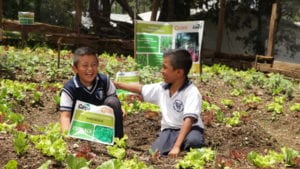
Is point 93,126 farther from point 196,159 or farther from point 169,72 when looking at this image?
point 169,72

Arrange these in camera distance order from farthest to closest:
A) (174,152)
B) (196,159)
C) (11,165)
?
1. (174,152)
2. (196,159)
3. (11,165)

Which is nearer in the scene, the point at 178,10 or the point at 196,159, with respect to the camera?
the point at 196,159

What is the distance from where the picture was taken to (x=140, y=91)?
5430 millimetres

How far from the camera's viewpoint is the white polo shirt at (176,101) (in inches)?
199

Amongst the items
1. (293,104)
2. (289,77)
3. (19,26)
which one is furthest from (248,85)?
(19,26)

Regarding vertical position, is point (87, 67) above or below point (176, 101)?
above

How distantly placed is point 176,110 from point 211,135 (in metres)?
1.55

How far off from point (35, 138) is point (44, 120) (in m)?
3.08

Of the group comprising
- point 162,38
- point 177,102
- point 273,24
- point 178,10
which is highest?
point 178,10

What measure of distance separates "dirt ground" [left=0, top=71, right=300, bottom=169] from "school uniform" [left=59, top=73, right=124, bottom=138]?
1.31 feet

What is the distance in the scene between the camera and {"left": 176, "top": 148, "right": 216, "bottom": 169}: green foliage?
13.4 feet

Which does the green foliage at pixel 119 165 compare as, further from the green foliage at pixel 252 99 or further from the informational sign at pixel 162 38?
the informational sign at pixel 162 38

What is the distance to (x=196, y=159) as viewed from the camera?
417 centimetres

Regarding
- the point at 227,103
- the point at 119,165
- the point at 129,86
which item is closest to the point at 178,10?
the point at 227,103
